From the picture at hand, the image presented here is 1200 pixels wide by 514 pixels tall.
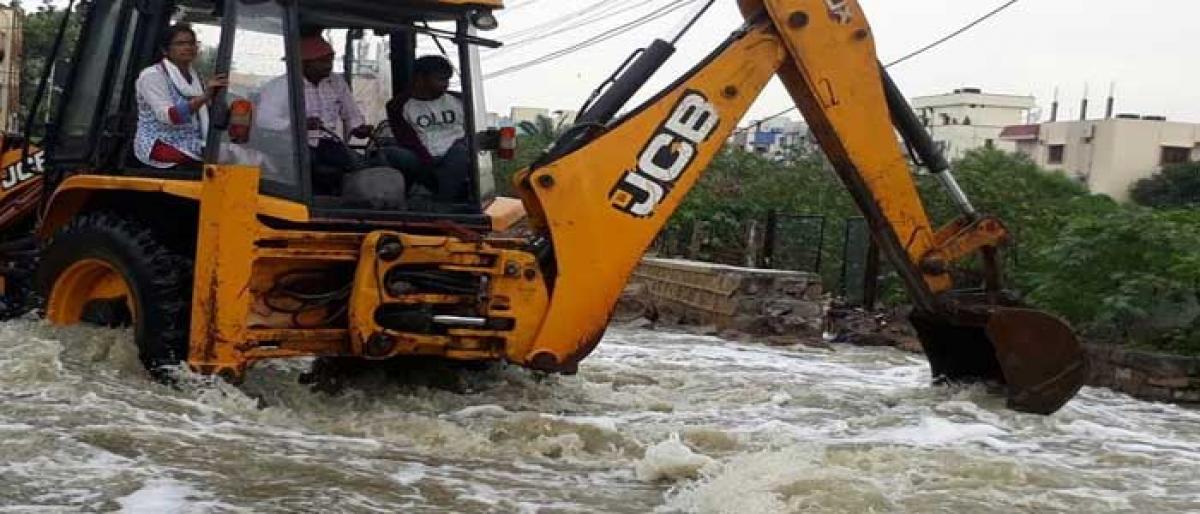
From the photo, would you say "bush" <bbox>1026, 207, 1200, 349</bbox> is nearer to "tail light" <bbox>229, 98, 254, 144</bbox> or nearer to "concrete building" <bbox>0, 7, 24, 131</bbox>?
"tail light" <bbox>229, 98, 254, 144</bbox>

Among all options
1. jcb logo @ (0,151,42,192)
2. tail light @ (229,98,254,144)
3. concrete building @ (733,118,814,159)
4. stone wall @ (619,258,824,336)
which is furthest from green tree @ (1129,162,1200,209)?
tail light @ (229,98,254,144)

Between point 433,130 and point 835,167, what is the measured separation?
2.38 meters

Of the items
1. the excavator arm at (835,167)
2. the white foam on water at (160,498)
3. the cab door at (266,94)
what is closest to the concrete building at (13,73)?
the cab door at (266,94)

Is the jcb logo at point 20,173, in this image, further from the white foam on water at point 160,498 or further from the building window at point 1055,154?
the building window at point 1055,154

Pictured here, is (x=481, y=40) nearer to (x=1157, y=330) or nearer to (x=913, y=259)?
(x=913, y=259)

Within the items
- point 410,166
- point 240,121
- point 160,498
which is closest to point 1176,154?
point 410,166

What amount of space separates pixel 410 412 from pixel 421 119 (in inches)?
69.2

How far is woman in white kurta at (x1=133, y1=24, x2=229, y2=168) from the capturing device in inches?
296

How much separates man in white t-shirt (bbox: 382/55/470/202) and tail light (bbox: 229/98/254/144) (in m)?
1.21

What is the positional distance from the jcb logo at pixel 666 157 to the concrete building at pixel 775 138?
370 inches

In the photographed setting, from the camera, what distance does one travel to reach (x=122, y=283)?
7.63 m

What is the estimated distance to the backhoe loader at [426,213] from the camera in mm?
7113

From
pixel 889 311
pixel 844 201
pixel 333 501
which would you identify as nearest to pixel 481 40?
pixel 333 501

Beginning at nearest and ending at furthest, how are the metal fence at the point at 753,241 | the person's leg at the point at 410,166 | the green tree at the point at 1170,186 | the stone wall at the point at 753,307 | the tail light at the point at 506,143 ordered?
the person's leg at the point at 410,166 → the tail light at the point at 506,143 → the stone wall at the point at 753,307 → the metal fence at the point at 753,241 → the green tree at the point at 1170,186
